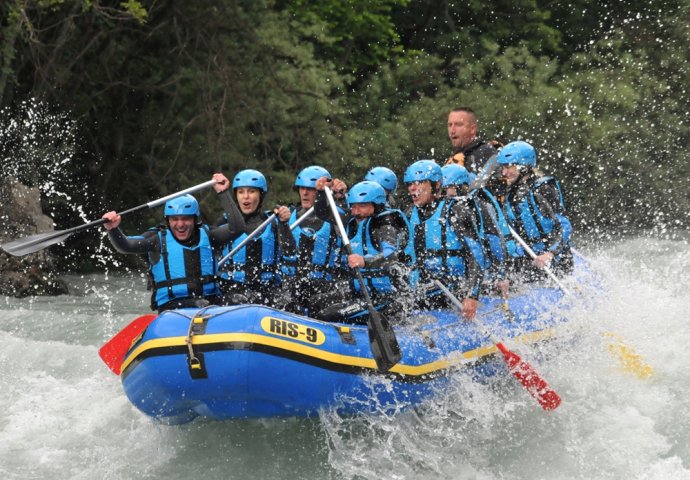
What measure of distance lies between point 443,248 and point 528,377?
3.04ft

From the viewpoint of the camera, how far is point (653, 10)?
19047mm

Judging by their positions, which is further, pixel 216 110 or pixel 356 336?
pixel 216 110

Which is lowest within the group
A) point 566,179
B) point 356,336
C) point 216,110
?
point 566,179

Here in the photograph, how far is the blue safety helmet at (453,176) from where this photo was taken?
267 inches

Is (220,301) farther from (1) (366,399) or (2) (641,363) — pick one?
(2) (641,363)

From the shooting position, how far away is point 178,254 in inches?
251

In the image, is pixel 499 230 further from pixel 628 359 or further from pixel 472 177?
pixel 628 359

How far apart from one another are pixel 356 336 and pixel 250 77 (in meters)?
8.62

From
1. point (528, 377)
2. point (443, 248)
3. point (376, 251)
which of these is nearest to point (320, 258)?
point (376, 251)

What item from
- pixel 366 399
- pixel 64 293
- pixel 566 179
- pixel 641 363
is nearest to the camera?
pixel 366 399

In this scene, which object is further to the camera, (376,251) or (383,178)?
(383,178)

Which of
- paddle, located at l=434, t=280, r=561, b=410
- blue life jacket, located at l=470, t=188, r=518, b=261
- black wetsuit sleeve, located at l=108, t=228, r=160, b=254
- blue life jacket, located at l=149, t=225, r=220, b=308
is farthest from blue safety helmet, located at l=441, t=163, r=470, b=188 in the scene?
black wetsuit sleeve, located at l=108, t=228, r=160, b=254

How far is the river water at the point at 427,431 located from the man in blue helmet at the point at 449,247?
54cm

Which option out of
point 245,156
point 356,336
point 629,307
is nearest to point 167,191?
point 245,156
